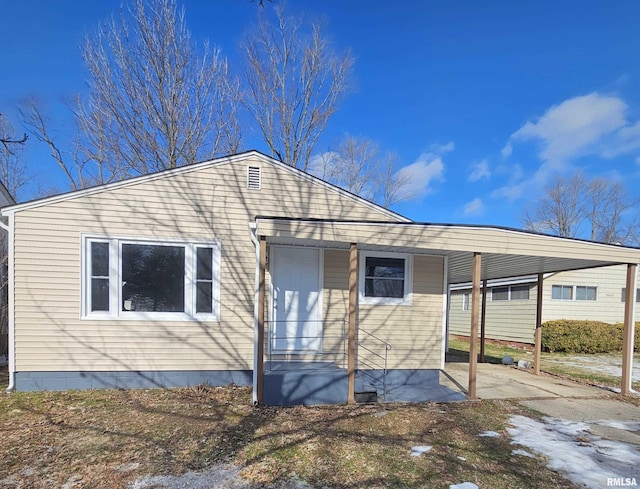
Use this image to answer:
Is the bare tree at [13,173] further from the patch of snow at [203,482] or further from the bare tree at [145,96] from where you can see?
the patch of snow at [203,482]

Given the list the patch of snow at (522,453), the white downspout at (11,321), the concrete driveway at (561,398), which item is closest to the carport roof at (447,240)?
the concrete driveway at (561,398)

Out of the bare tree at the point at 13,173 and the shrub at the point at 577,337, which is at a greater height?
the bare tree at the point at 13,173

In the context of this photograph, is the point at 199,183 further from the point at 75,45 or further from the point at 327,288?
the point at 75,45

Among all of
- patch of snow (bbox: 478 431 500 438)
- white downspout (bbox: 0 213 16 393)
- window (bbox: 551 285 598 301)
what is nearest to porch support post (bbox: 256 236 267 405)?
patch of snow (bbox: 478 431 500 438)

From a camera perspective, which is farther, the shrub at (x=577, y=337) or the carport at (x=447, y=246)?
the shrub at (x=577, y=337)

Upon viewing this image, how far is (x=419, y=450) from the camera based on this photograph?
3.91m

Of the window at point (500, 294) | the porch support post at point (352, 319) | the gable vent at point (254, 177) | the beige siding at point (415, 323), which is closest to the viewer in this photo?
the porch support post at point (352, 319)

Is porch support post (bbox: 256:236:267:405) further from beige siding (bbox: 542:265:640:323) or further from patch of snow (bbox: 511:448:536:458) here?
beige siding (bbox: 542:265:640:323)

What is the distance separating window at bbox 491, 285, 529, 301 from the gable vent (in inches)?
484

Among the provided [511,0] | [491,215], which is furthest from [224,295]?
[491,215]

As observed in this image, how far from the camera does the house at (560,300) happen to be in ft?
46.9

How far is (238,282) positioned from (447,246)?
369 centimetres

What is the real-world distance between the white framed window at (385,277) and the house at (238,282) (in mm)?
21
